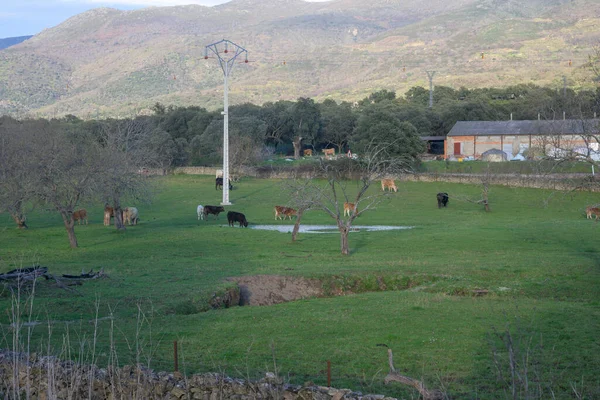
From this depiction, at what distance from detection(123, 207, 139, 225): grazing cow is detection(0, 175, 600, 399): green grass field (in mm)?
1087

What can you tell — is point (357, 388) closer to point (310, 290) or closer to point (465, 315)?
point (465, 315)

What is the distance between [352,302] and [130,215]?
2646cm

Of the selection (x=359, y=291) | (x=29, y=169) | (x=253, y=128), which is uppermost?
(x=253, y=128)

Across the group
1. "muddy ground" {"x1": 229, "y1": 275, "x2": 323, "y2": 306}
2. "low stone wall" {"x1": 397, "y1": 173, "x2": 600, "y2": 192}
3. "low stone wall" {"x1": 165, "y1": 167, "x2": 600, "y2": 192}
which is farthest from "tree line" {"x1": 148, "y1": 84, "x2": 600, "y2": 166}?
"muddy ground" {"x1": 229, "y1": 275, "x2": 323, "y2": 306}

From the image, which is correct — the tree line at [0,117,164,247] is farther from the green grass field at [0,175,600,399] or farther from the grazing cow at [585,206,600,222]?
the grazing cow at [585,206,600,222]

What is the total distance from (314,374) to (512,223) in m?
31.2

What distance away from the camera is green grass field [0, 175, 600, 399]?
12.9 m

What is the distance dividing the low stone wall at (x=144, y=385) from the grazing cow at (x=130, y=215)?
105 ft

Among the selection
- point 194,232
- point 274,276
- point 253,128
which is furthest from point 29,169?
point 253,128

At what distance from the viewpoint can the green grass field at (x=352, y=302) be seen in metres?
12.9

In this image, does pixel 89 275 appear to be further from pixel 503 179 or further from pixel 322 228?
pixel 503 179

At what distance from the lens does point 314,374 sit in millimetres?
12492

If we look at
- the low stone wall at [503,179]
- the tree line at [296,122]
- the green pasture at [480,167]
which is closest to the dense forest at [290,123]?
the tree line at [296,122]

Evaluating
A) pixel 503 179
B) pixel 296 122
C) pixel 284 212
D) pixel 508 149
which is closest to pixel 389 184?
pixel 503 179
